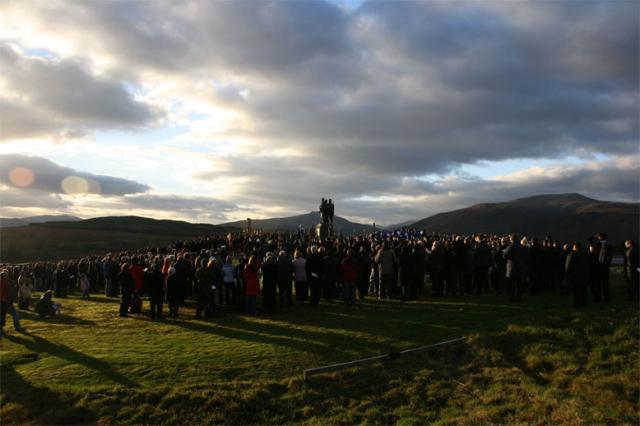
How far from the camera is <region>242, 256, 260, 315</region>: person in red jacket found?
623 inches

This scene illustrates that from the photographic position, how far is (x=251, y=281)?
1617cm

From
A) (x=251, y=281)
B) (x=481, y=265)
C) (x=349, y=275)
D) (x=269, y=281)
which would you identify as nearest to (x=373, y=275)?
(x=349, y=275)

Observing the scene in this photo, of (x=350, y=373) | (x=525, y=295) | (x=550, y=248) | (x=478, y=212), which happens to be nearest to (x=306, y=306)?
(x=350, y=373)

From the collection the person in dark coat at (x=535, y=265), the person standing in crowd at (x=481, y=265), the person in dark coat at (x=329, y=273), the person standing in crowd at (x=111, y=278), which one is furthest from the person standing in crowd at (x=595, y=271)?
the person standing in crowd at (x=111, y=278)

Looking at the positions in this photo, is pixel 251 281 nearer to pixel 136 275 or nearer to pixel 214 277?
pixel 214 277

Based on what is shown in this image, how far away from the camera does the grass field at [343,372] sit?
919 centimetres

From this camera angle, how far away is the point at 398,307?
641 inches

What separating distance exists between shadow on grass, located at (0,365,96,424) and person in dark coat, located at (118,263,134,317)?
628 cm

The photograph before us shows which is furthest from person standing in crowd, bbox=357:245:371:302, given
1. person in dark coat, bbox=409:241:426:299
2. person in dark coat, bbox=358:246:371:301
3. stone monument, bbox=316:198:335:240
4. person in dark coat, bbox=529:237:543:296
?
stone monument, bbox=316:198:335:240

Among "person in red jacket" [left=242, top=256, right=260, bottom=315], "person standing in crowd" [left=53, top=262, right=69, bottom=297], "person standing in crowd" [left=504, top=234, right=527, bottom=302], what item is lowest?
"person standing in crowd" [left=53, top=262, right=69, bottom=297]

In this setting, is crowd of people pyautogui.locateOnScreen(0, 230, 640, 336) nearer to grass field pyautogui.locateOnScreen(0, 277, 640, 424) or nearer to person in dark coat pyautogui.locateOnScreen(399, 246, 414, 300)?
person in dark coat pyautogui.locateOnScreen(399, 246, 414, 300)

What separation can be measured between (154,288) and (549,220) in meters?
151

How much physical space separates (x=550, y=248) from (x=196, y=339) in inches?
520

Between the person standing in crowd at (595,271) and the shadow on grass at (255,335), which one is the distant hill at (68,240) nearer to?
the shadow on grass at (255,335)
